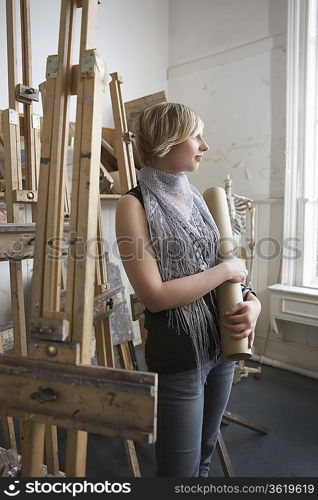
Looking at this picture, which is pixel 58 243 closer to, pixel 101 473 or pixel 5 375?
pixel 5 375

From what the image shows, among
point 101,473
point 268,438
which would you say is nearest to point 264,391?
point 268,438

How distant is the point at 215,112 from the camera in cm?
308

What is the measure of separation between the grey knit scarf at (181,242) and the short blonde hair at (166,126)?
72mm

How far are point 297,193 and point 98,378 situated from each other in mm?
2333

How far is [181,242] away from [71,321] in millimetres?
353

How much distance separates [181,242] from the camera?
976 millimetres

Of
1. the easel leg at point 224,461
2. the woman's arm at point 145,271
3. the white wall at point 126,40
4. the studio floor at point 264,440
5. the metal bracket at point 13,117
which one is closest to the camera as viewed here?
the woman's arm at point 145,271

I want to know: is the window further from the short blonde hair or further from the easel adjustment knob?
the easel adjustment knob

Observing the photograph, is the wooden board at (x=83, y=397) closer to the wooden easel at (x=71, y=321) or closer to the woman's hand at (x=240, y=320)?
the wooden easel at (x=71, y=321)

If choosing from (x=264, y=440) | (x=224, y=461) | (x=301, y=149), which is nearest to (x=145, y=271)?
(x=224, y=461)

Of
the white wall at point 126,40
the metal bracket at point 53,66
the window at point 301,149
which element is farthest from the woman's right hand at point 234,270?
the white wall at point 126,40

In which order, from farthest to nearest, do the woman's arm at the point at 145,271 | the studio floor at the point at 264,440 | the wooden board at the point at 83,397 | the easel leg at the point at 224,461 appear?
1. the studio floor at the point at 264,440
2. the easel leg at the point at 224,461
3. the woman's arm at the point at 145,271
4. the wooden board at the point at 83,397

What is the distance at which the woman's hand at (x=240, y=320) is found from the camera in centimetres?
101

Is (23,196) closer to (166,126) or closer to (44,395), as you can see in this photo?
(166,126)
